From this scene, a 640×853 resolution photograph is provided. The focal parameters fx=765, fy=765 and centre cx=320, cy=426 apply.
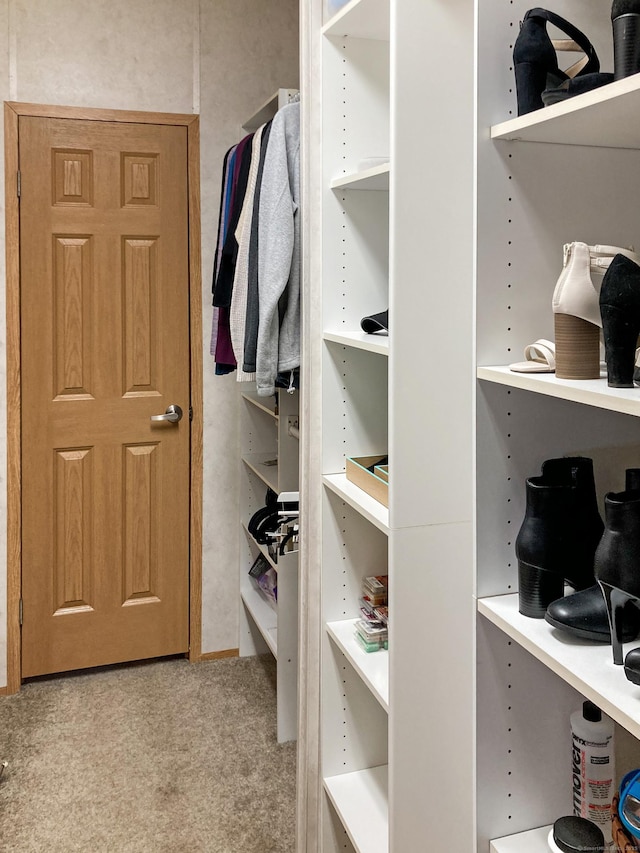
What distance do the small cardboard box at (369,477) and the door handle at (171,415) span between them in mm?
1380

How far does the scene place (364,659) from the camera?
63.7 inches

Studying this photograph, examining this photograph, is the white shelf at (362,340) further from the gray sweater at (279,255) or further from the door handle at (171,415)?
the door handle at (171,415)

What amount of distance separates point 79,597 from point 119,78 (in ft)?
6.42

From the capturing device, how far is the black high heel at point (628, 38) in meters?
0.87

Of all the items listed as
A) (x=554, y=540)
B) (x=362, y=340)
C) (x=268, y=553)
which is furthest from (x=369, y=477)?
(x=268, y=553)

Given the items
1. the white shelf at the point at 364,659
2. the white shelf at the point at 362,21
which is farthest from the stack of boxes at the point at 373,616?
the white shelf at the point at 362,21

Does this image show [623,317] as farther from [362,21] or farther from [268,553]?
[268,553]

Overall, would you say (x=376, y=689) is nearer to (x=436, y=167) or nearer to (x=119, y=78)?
(x=436, y=167)

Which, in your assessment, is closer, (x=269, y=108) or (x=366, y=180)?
(x=366, y=180)

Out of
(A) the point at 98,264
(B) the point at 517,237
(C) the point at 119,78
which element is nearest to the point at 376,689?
(B) the point at 517,237

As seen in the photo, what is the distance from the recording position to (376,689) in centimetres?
149

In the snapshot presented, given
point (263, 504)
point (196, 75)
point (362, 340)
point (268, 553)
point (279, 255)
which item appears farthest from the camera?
point (263, 504)

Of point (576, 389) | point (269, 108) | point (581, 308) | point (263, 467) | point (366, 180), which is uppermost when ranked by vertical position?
point (269, 108)

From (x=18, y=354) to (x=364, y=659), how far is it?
1844 mm
